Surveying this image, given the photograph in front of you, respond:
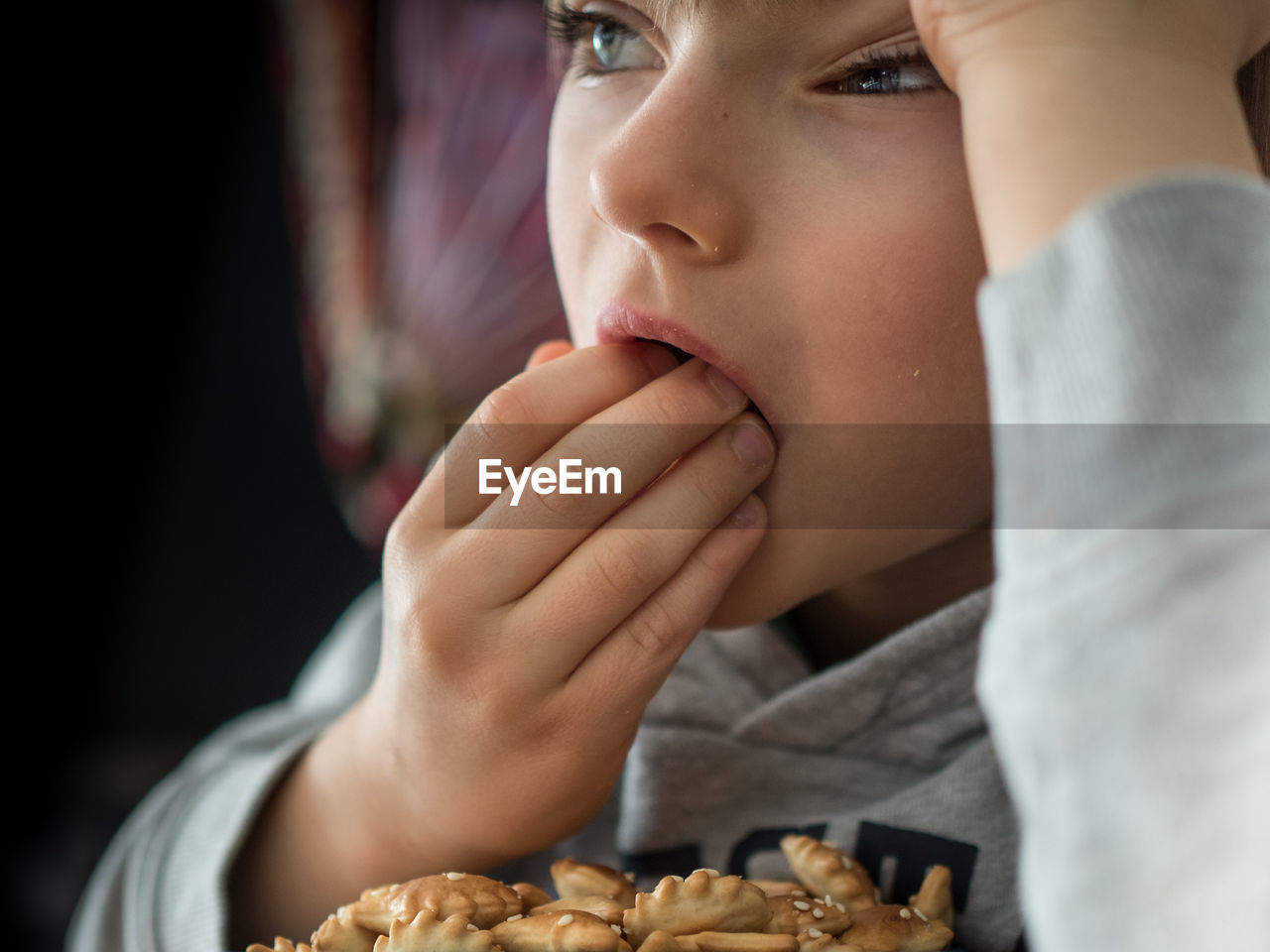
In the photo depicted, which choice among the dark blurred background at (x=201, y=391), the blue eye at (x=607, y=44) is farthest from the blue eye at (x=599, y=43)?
the dark blurred background at (x=201, y=391)

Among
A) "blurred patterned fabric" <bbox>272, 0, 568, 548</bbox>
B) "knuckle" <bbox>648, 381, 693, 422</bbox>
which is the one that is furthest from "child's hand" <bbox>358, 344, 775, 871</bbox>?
"blurred patterned fabric" <bbox>272, 0, 568, 548</bbox>

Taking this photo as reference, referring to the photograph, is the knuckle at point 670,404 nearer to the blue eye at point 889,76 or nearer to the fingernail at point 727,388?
the fingernail at point 727,388

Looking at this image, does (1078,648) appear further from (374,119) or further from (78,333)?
(78,333)

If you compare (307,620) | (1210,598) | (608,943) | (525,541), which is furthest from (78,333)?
(1210,598)

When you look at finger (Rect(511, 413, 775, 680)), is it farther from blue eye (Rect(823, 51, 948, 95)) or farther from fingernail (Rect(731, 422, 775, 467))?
blue eye (Rect(823, 51, 948, 95))

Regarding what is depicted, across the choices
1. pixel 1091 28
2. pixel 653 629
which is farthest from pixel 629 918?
pixel 1091 28

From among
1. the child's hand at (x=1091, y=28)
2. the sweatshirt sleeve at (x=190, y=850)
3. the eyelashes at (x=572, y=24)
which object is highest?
the eyelashes at (x=572, y=24)

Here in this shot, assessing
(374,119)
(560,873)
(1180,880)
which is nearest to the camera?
(1180,880)
